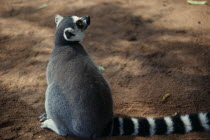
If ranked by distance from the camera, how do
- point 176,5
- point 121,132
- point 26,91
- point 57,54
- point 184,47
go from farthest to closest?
point 176,5, point 184,47, point 26,91, point 57,54, point 121,132

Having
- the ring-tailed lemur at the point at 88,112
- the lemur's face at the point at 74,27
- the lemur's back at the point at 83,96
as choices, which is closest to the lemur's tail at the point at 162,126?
the ring-tailed lemur at the point at 88,112

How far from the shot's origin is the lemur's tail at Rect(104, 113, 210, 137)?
342cm

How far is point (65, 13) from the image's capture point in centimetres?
690

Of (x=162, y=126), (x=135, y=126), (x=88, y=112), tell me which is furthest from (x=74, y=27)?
(x=162, y=126)

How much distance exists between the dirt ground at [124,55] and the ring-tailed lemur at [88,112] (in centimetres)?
15

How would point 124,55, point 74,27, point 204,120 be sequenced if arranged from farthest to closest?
point 124,55
point 74,27
point 204,120

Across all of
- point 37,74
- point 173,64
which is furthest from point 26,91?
point 173,64

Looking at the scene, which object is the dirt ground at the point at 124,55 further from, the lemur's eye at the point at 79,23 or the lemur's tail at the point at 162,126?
the lemur's eye at the point at 79,23

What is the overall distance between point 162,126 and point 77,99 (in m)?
1.18

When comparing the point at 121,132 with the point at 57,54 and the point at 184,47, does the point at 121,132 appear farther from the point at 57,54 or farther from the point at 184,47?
the point at 184,47

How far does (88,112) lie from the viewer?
319 cm

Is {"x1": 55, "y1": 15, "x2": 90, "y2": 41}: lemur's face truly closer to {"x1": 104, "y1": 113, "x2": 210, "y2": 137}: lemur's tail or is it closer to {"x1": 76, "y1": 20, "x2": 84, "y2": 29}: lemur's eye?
{"x1": 76, "y1": 20, "x2": 84, "y2": 29}: lemur's eye

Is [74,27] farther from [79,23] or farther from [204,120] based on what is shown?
[204,120]

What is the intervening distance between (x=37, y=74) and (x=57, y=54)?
1118mm
